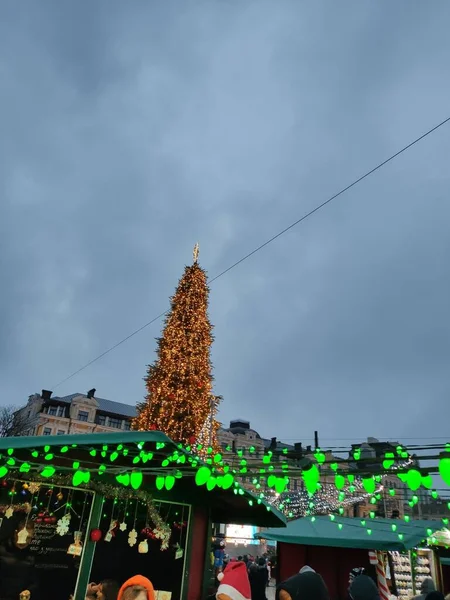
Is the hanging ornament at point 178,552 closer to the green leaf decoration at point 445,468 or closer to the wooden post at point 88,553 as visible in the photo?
the wooden post at point 88,553

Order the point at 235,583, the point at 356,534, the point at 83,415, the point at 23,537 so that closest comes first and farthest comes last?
the point at 235,583
the point at 23,537
the point at 356,534
the point at 83,415

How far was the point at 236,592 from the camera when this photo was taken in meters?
5.29

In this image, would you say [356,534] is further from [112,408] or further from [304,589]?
[112,408]

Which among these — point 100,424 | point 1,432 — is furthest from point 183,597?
point 100,424

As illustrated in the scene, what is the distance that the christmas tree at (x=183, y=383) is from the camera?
17.4 metres

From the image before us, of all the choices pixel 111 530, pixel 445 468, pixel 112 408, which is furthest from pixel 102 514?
pixel 112 408

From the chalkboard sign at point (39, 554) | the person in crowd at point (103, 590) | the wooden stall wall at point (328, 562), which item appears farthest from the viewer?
the wooden stall wall at point (328, 562)

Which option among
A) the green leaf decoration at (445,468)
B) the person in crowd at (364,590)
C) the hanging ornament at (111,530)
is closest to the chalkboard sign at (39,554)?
the hanging ornament at (111,530)

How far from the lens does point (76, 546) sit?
782 centimetres

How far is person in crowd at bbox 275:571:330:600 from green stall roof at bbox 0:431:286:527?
6.63ft

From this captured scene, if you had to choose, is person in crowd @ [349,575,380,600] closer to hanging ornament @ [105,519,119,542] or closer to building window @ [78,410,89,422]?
hanging ornament @ [105,519,119,542]

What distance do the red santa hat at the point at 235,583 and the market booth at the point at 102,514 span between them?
3.42ft

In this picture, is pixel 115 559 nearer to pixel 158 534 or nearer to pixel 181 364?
pixel 158 534

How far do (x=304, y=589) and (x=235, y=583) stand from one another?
2.22 meters
